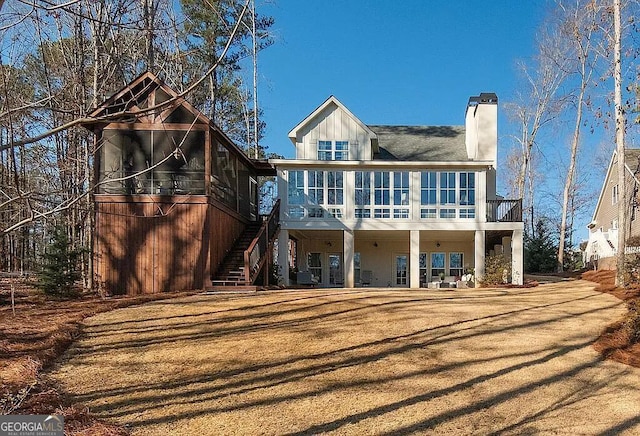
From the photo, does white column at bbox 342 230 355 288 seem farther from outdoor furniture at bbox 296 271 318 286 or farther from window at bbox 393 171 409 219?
window at bbox 393 171 409 219

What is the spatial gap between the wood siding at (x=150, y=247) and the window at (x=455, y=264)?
41.3 feet

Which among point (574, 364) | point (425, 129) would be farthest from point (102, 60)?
point (574, 364)

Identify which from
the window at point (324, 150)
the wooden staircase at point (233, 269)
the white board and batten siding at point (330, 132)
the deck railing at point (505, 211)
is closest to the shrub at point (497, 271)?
the deck railing at point (505, 211)

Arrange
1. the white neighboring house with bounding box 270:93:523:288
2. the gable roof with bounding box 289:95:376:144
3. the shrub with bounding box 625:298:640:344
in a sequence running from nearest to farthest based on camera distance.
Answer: the shrub with bounding box 625:298:640:344 < the white neighboring house with bounding box 270:93:523:288 < the gable roof with bounding box 289:95:376:144

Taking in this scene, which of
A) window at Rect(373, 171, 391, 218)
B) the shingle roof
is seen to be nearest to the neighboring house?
the shingle roof

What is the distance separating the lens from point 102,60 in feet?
54.2

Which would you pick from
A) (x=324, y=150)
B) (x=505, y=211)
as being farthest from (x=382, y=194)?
(x=505, y=211)

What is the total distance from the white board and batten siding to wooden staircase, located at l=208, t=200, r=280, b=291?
119 inches

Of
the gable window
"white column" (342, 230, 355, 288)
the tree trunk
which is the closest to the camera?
the tree trunk

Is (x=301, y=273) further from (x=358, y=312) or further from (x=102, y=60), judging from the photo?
(x=102, y=60)

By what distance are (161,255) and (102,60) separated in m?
8.02

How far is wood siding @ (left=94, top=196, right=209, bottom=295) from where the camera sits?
14.0 meters

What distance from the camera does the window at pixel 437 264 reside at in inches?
855

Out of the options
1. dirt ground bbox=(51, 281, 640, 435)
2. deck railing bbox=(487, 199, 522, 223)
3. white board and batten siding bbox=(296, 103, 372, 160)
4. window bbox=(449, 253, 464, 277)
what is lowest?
dirt ground bbox=(51, 281, 640, 435)
